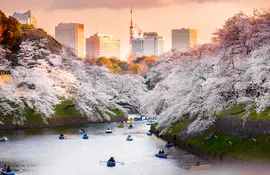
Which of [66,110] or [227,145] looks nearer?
[227,145]

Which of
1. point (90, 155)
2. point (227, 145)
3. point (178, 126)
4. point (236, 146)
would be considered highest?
point (236, 146)

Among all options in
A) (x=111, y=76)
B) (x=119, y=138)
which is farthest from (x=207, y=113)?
(x=111, y=76)

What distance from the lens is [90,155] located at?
5275cm

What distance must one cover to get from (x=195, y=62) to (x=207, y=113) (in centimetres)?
1279

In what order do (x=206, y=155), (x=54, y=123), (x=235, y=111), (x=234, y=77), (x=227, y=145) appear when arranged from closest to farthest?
(x=227, y=145), (x=234, y=77), (x=235, y=111), (x=206, y=155), (x=54, y=123)

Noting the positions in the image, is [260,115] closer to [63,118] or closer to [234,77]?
[234,77]

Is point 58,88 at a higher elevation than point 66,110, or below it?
higher

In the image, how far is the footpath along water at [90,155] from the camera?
4375 centimetres

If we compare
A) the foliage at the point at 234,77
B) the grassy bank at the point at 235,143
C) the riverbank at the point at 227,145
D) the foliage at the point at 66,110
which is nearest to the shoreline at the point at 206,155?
the riverbank at the point at 227,145

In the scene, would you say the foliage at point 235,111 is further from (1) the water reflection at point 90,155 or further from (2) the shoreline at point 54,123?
(2) the shoreline at point 54,123

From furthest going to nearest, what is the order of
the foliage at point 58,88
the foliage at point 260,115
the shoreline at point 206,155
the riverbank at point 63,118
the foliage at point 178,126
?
the foliage at point 58,88 → the riverbank at point 63,118 → the foliage at point 178,126 → the foliage at point 260,115 → the shoreline at point 206,155

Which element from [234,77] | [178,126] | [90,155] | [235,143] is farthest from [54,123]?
[235,143]

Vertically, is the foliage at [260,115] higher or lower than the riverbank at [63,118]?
higher

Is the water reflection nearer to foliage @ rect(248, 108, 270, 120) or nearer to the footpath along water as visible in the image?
the footpath along water
